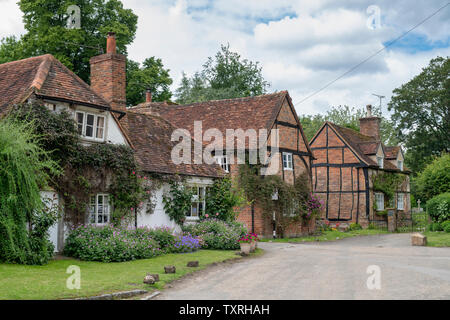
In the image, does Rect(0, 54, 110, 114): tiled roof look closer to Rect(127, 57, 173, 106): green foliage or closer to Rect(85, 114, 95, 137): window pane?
Rect(85, 114, 95, 137): window pane

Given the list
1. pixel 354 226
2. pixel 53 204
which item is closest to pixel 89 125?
pixel 53 204

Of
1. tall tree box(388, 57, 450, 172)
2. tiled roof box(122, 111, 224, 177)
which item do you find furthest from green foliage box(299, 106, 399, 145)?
tiled roof box(122, 111, 224, 177)

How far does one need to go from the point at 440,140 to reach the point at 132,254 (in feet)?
136

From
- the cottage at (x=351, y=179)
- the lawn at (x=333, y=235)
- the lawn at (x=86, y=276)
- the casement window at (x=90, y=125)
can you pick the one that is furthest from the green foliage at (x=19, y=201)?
the cottage at (x=351, y=179)

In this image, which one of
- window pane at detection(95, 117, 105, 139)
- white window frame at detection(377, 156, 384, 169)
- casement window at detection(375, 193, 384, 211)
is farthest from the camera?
white window frame at detection(377, 156, 384, 169)

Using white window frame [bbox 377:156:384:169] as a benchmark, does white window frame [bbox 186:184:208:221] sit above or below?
below

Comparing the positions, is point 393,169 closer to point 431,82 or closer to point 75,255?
point 431,82

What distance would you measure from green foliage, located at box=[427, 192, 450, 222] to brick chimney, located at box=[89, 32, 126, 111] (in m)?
20.0

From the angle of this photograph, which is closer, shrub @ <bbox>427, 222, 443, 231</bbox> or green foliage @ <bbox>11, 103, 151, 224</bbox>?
green foliage @ <bbox>11, 103, 151, 224</bbox>

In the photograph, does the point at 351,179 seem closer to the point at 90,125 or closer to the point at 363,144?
the point at 363,144

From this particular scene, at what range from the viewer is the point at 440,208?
28781 mm

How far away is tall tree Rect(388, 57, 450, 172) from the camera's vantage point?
47.5 metres

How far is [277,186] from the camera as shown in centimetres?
2611
